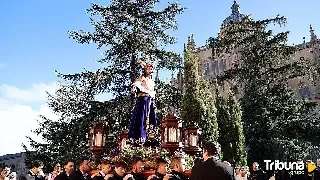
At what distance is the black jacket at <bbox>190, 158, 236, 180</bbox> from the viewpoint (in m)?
5.41

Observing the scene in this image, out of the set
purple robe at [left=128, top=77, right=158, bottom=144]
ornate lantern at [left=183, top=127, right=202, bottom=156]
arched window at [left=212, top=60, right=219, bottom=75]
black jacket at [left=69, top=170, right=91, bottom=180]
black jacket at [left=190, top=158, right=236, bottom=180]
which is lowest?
black jacket at [left=69, top=170, right=91, bottom=180]

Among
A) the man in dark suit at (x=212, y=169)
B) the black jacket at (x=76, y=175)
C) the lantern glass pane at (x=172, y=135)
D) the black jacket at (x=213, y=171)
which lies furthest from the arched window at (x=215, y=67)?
the black jacket at (x=213, y=171)

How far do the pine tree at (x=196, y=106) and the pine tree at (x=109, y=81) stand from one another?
3.14 metres

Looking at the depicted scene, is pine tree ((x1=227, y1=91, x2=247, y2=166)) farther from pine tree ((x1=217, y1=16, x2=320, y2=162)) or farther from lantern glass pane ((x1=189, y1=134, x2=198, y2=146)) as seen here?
lantern glass pane ((x1=189, y1=134, x2=198, y2=146))

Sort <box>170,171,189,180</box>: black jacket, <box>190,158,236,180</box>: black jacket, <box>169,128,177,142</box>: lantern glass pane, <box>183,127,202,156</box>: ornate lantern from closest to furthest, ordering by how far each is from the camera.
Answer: <box>190,158,236,180</box>: black jacket → <box>170,171,189,180</box>: black jacket → <box>169,128,177,142</box>: lantern glass pane → <box>183,127,202,156</box>: ornate lantern

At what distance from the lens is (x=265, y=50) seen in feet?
113

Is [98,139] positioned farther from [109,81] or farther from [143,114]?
[109,81]

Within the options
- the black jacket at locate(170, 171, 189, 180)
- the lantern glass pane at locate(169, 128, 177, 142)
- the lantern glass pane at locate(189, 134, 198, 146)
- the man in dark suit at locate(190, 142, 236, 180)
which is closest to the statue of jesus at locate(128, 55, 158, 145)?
the lantern glass pane at locate(169, 128, 177, 142)

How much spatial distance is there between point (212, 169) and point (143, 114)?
29.2ft

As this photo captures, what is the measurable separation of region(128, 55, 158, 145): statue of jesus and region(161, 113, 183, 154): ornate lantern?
92cm

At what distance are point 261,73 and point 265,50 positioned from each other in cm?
228

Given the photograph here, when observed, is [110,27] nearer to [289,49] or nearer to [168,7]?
[168,7]

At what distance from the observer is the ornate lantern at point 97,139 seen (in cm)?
1457

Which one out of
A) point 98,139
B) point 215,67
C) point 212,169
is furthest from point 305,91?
point 212,169
